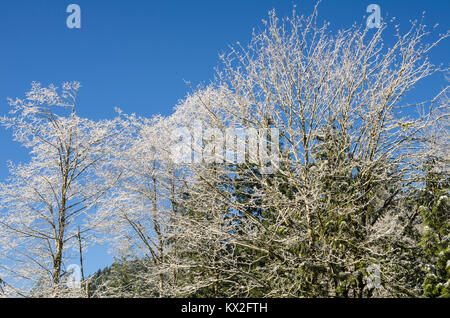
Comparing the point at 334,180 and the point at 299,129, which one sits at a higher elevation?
the point at 299,129

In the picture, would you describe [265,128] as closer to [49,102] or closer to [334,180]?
[334,180]

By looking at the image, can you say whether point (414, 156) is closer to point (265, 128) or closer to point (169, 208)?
point (265, 128)

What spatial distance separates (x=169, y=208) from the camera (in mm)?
13844

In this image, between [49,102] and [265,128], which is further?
[49,102]

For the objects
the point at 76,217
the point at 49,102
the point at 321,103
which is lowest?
the point at 76,217

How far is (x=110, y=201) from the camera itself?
11523 millimetres

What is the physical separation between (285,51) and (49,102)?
7.29 metres
